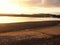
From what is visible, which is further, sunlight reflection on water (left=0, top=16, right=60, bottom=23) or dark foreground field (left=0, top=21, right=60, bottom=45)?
sunlight reflection on water (left=0, top=16, right=60, bottom=23)

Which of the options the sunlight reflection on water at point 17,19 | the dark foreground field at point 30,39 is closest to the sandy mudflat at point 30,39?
the dark foreground field at point 30,39

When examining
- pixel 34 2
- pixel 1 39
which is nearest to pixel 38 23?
pixel 34 2

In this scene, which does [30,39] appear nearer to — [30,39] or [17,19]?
[30,39]

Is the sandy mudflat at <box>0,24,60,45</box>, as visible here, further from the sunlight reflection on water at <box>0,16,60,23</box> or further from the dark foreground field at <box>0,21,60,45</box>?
the sunlight reflection on water at <box>0,16,60,23</box>

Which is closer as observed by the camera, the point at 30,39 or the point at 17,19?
the point at 30,39

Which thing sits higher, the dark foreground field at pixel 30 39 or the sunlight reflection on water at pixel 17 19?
the dark foreground field at pixel 30 39

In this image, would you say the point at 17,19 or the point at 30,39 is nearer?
the point at 30,39

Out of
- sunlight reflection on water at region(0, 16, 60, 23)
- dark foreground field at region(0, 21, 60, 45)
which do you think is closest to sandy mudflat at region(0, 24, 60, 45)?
dark foreground field at region(0, 21, 60, 45)

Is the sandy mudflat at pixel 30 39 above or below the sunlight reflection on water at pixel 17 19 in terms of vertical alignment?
above

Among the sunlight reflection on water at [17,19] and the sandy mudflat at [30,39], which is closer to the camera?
the sandy mudflat at [30,39]

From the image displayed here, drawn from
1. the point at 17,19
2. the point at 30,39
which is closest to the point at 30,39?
the point at 30,39

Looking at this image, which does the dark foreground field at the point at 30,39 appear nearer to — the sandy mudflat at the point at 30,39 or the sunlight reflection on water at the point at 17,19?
the sandy mudflat at the point at 30,39

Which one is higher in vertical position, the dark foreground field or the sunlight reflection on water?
the dark foreground field

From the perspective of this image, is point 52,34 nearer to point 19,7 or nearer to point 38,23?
point 38,23
